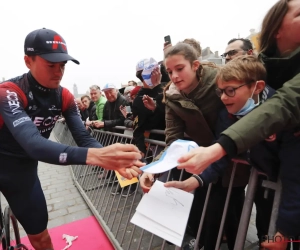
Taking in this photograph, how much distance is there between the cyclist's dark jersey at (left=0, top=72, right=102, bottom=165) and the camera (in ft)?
4.81

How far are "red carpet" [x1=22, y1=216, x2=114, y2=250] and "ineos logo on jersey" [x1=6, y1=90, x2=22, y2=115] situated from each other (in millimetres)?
2070

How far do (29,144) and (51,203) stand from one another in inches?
126

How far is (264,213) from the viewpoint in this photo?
6.51 ft

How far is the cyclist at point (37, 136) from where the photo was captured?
1.45 metres

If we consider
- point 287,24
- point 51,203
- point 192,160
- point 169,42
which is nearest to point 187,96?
point 287,24

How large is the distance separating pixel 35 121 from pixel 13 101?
328 mm

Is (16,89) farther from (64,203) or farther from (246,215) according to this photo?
(64,203)

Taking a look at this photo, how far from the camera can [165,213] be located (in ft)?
4.24

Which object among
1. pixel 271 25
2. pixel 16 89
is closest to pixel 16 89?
pixel 16 89

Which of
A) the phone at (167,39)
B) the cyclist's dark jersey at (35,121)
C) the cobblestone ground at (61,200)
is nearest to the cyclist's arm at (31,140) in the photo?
the cyclist's dark jersey at (35,121)

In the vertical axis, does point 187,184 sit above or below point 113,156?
below

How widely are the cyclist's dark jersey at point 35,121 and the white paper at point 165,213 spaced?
0.51 meters

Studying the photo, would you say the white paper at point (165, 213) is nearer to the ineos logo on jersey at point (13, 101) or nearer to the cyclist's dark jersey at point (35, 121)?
the cyclist's dark jersey at point (35, 121)

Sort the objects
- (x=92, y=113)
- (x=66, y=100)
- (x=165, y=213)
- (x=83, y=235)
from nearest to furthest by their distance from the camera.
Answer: (x=165, y=213), (x=66, y=100), (x=83, y=235), (x=92, y=113)
